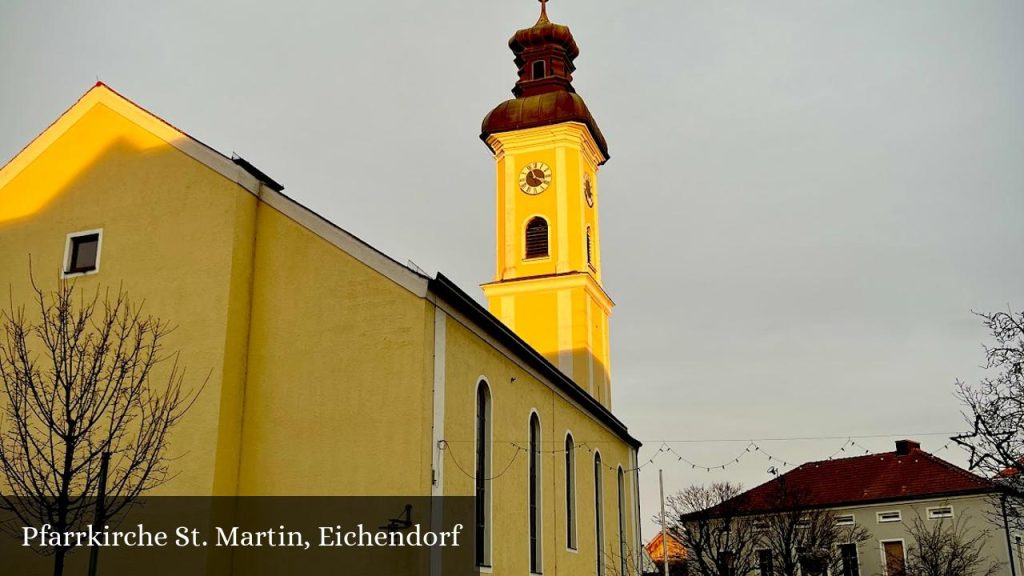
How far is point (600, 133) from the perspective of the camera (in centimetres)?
3859

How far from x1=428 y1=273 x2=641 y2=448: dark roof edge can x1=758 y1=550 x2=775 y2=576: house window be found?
17.4m

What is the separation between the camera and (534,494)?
901 inches

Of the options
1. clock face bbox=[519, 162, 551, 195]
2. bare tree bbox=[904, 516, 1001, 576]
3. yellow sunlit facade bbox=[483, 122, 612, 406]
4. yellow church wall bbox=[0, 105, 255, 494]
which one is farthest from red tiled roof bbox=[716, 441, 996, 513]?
yellow church wall bbox=[0, 105, 255, 494]

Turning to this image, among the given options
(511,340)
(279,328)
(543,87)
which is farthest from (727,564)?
(279,328)

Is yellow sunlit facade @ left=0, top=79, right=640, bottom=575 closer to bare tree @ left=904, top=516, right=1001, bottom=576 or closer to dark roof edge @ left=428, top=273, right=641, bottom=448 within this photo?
dark roof edge @ left=428, top=273, right=641, bottom=448

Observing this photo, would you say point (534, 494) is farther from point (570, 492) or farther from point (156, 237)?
point (156, 237)

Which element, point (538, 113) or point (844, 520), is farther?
point (844, 520)

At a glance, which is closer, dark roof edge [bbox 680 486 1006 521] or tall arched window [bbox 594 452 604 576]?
tall arched window [bbox 594 452 604 576]

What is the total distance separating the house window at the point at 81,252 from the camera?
1880 cm

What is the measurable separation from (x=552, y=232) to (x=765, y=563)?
20058 millimetres

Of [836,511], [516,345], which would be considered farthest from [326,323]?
[836,511]

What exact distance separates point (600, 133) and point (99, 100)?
22302 mm

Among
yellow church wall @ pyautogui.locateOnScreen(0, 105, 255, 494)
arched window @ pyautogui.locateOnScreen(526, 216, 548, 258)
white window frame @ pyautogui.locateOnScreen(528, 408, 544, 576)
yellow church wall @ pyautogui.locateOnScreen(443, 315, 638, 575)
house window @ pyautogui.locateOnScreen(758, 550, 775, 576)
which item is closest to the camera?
yellow church wall @ pyautogui.locateOnScreen(0, 105, 255, 494)

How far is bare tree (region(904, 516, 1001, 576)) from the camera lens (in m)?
41.4
